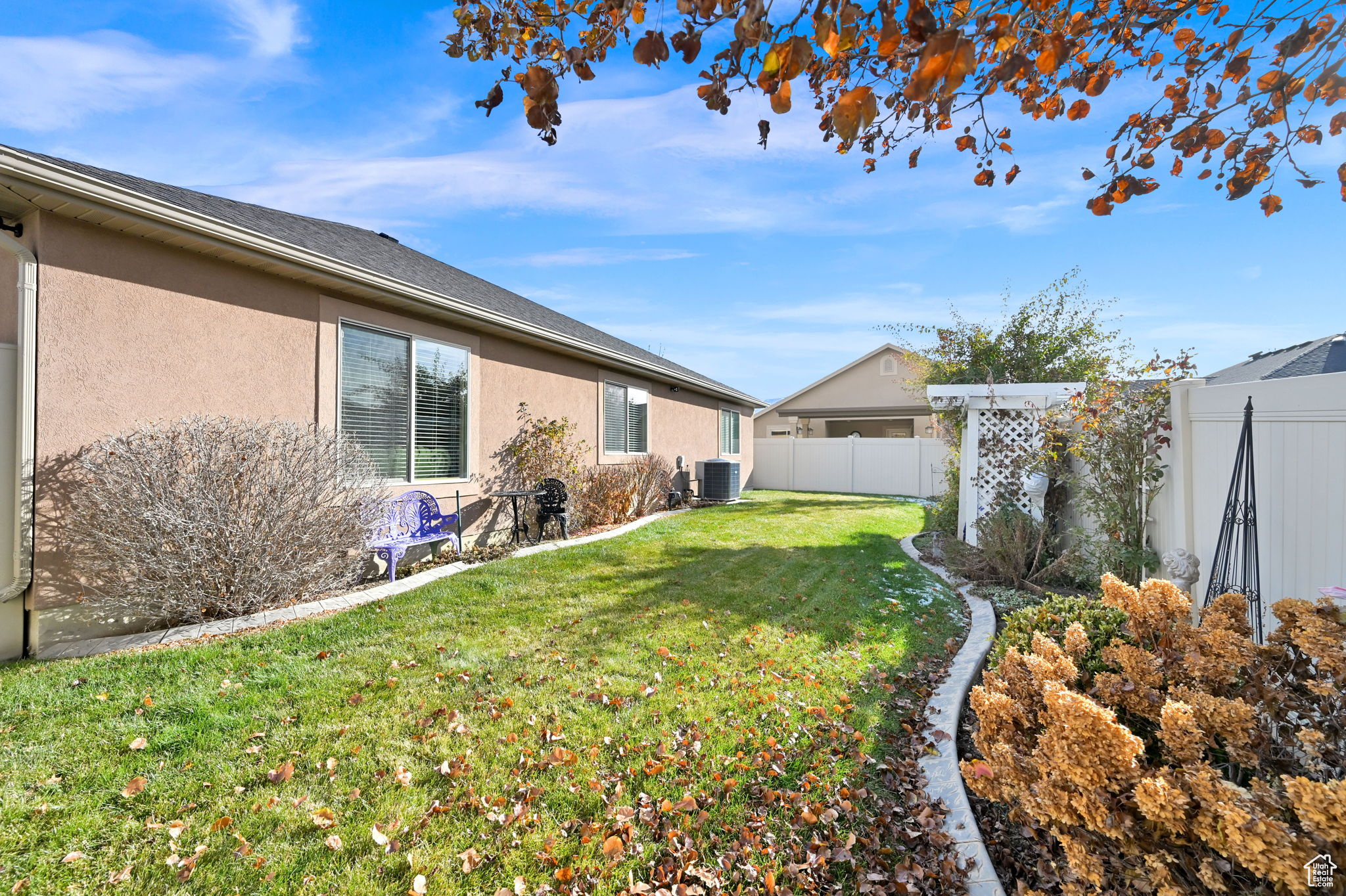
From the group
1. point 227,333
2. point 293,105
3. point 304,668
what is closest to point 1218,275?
point 304,668

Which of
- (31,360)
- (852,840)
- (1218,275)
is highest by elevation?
(1218,275)

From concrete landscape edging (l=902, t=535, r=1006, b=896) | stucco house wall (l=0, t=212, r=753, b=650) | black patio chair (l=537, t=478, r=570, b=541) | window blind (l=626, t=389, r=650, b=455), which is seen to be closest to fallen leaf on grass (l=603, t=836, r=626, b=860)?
concrete landscape edging (l=902, t=535, r=1006, b=896)

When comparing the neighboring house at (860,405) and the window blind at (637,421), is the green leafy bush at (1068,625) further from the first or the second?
the neighboring house at (860,405)

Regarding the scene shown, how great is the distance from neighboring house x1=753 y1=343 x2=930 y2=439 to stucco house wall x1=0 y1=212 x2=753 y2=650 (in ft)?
59.8

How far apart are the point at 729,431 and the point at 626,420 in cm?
614

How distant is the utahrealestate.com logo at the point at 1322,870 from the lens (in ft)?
4.36

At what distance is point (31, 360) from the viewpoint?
160 inches

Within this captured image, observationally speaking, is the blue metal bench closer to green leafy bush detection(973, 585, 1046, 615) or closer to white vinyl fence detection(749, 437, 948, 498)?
green leafy bush detection(973, 585, 1046, 615)

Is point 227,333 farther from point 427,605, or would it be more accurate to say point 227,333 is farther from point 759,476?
point 759,476

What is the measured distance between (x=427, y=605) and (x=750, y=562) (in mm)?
3809

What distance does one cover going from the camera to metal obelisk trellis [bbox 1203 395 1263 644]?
9.60 feet

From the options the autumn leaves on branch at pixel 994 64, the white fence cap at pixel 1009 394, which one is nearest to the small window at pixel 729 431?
the white fence cap at pixel 1009 394

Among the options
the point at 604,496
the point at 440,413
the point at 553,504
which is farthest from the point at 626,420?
the point at 440,413

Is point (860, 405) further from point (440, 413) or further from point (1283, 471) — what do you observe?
point (1283, 471)
